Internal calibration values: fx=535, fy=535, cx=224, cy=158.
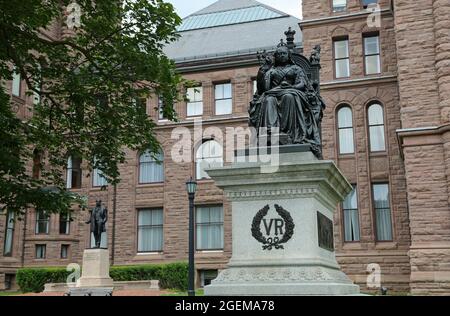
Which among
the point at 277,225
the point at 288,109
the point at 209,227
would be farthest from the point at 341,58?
the point at 277,225

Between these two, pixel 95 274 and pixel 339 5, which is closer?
pixel 95 274

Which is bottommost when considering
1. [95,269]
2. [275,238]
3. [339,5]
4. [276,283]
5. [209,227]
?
[95,269]

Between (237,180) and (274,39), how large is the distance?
30.2 meters

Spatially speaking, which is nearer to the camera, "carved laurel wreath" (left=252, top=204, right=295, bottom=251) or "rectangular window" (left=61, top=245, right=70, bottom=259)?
"carved laurel wreath" (left=252, top=204, right=295, bottom=251)

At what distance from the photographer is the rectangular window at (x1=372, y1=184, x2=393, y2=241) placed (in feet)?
90.1

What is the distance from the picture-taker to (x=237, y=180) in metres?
6.96

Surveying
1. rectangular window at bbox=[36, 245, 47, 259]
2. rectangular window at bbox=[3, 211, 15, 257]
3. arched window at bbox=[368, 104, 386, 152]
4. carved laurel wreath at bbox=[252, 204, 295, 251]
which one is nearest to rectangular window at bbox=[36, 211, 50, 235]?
rectangular window at bbox=[36, 245, 47, 259]

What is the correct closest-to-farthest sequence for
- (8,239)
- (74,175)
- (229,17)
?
1. (8,239)
2. (74,175)
3. (229,17)

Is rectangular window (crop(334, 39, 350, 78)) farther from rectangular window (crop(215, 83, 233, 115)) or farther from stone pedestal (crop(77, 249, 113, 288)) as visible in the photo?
stone pedestal (crop(77, 249, 113, 288))

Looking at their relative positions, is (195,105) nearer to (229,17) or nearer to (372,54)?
(229,17)

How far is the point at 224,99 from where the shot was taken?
115ft

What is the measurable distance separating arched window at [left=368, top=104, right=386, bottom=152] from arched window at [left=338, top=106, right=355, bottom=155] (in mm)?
1001

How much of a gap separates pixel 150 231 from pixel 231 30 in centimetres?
→ 1581
